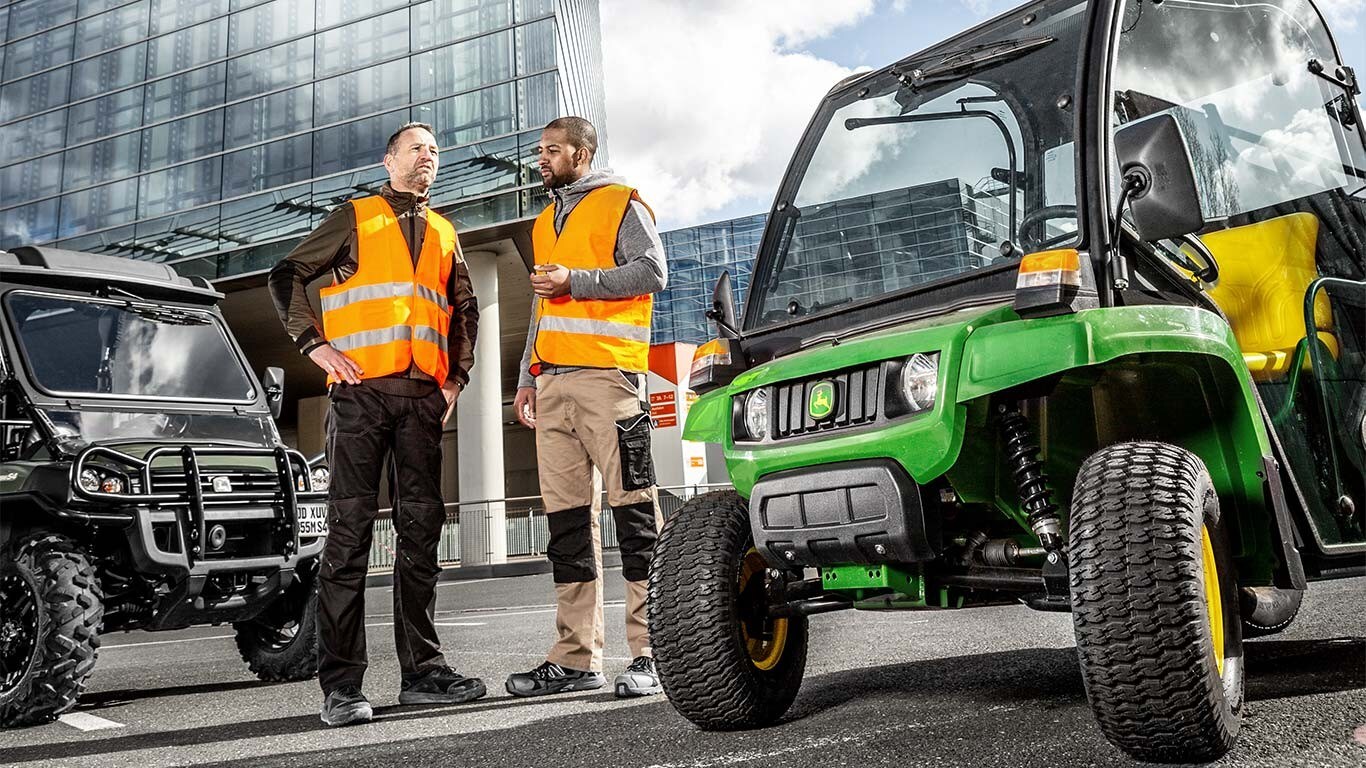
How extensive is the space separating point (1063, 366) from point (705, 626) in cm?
123

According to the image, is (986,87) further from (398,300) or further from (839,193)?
(398,300)

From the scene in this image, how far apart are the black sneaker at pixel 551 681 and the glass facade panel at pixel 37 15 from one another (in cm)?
3472

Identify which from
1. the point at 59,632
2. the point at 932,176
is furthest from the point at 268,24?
the point at 932,176

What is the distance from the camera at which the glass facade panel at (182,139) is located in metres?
28.4

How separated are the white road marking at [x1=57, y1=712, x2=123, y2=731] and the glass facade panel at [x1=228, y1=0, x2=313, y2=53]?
26.3 m

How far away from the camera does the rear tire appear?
18.8ft

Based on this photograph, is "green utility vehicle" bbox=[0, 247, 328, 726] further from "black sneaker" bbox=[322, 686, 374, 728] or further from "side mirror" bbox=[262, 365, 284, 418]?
"black sneaker" bbox=[322, 686, 374, 728]

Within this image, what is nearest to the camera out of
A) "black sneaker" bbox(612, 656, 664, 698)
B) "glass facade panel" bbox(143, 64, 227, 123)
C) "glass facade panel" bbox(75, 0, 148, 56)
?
"black sneaker" bbox(612, 656, 664, 698)

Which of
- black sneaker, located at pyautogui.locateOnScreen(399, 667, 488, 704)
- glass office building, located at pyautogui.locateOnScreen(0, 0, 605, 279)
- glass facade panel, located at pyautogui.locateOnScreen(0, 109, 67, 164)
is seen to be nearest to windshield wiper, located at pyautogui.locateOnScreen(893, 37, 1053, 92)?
black sneaker, located at pyautogui.locateOnScreen(399, 667, 488, 704)

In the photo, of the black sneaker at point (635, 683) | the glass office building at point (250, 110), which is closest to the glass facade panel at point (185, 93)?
the glass office building at point (250, 110)

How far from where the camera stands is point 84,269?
601 centimetres

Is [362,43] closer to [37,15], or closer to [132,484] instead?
[37,15]

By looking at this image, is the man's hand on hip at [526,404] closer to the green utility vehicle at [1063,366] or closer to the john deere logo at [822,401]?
the green utility vehicle at [1063,366]

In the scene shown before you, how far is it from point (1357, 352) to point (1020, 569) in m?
1.78
